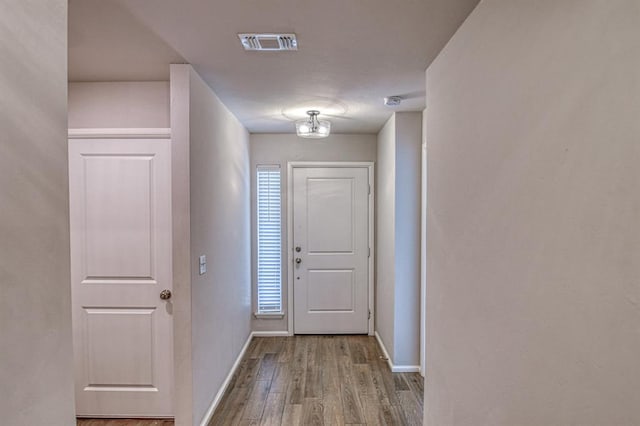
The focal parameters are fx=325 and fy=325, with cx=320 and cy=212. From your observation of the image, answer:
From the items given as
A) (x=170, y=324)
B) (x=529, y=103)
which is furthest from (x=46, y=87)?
(x=170, y=324)

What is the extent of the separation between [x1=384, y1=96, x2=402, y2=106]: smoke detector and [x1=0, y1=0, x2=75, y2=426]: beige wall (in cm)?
212

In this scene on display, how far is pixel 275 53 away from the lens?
1.83m

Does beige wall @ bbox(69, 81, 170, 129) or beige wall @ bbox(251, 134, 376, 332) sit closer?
beige wall @ bbox(69, 81, 170, 129)

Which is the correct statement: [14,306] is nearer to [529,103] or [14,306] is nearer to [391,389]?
[529,103]

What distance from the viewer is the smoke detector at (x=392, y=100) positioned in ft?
8.47

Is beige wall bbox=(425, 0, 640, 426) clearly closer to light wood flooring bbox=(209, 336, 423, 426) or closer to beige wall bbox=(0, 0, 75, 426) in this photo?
light wood flooring bbox=(209, 336, 423, 426)

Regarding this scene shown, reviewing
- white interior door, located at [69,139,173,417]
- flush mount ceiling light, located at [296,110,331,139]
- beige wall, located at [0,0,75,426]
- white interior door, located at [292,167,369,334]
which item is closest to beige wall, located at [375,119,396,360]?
white interior door, located at [292,167,369,334]

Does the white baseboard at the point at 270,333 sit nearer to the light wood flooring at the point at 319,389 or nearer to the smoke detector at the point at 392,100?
the light wood flooring at the point at 319,389

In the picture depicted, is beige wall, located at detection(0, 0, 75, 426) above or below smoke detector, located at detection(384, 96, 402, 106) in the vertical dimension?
below

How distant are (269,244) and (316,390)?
173 cm

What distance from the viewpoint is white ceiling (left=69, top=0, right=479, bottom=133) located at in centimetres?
143

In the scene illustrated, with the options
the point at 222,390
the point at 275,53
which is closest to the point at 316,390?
the point at 222,390

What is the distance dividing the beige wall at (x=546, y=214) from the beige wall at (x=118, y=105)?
1.93 m

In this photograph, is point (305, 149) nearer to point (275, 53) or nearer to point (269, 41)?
point (275, 53)
